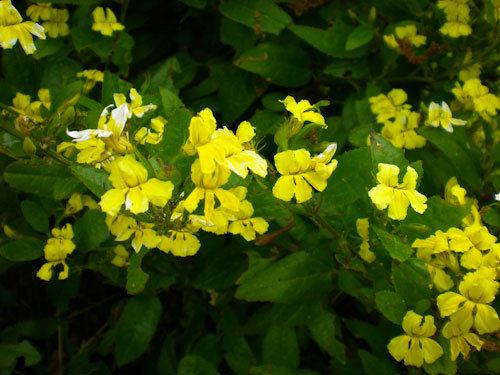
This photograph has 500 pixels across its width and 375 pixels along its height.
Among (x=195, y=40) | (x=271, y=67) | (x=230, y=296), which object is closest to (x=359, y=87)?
(x=271, y=67)

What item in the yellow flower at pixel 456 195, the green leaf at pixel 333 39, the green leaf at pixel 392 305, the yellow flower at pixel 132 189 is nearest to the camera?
the yellow flower at pixel 132 189

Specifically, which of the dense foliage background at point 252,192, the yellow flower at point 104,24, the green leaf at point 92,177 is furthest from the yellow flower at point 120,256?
the yellow flower at point 104,24

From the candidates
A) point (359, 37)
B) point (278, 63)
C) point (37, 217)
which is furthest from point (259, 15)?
point (37, 217)

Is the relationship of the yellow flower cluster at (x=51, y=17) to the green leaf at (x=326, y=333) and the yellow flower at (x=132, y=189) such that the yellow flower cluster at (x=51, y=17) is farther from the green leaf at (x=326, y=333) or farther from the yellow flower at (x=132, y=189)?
the green leaf at (x=326, y=333)

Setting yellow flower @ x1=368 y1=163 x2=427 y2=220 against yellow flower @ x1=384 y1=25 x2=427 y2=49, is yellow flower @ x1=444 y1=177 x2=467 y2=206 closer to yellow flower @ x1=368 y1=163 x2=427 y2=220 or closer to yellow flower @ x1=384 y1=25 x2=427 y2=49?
yellow flower @ x1=368 y1=163 x2=427 y2=220

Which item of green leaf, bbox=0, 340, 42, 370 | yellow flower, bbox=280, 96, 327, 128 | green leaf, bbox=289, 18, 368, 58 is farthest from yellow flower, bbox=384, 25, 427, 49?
green leaf, bbox=0, 340, 42, 370

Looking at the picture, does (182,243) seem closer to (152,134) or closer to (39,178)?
(152,134)
